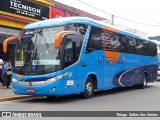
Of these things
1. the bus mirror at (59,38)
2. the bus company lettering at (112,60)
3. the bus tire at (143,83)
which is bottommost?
the bus tire at (143,83)

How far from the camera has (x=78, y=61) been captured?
1388 centimetres

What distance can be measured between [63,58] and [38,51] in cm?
111

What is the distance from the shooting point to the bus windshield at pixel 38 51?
1293 centimetres

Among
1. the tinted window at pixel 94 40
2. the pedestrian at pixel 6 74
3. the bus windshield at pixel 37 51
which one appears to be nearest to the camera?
the bus windshield at pixel 37 51

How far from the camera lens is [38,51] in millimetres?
13328

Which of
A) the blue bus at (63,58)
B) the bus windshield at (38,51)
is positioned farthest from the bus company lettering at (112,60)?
the bus windshield at (38,51)

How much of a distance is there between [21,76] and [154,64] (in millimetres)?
14162

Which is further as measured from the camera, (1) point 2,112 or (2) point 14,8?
(2) point 14,8

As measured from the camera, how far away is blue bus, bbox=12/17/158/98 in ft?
42.1

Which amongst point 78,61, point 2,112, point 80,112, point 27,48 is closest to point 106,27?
point 78,61

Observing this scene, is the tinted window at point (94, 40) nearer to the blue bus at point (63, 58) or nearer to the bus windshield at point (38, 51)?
the blue bus at point (63, 58)

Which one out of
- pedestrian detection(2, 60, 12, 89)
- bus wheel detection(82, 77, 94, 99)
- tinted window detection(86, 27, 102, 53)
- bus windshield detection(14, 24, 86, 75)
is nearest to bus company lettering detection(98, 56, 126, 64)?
tinted window detection(86, 27, 102, 53)

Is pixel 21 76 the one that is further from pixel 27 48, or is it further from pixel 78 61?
pixel 78 61

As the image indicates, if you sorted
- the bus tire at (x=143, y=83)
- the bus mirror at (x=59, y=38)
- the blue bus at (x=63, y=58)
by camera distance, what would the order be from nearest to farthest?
the bus mirror at (x=59, y=38), the blue bus at (x=63, y=58), the bus tire at (x=143, y=83)
